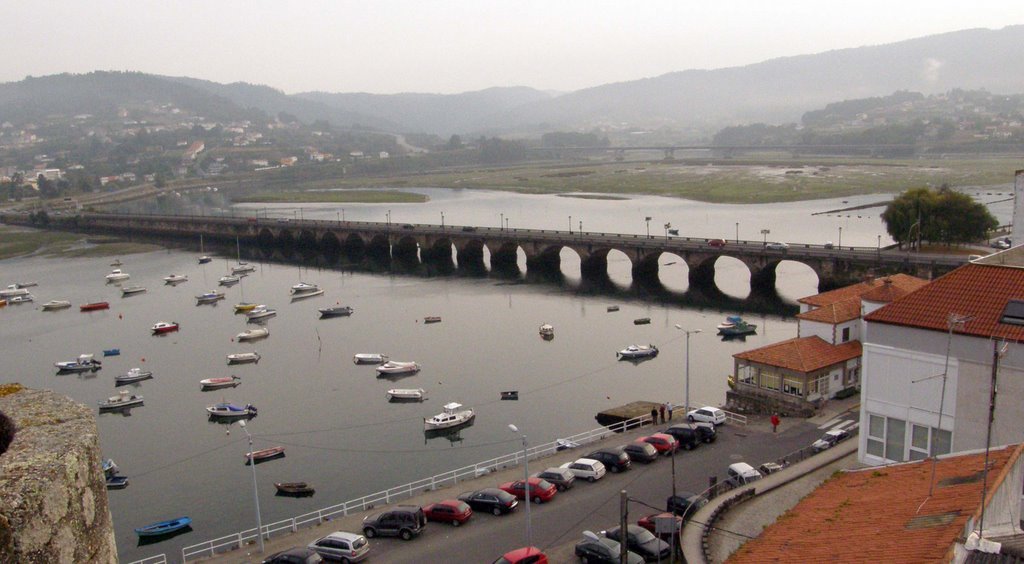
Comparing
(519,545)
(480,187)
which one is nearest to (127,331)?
(519,545)

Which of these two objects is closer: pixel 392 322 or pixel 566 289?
pixel 392 322

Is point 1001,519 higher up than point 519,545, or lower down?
higher up

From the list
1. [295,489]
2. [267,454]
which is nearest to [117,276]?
[267,454]

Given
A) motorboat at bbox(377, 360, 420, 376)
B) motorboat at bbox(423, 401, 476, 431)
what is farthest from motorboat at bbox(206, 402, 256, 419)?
motorboat at bbox(423, 401, 476, 431)

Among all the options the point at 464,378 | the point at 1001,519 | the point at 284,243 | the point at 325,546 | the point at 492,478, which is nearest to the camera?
the point at 1001,519

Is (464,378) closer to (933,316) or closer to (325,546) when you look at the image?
(325,546)

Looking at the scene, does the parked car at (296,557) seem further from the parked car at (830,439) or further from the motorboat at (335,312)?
the motorboat at (335,312)

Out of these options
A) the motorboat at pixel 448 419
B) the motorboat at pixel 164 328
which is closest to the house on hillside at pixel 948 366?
the motorboat at pixel 448 419
